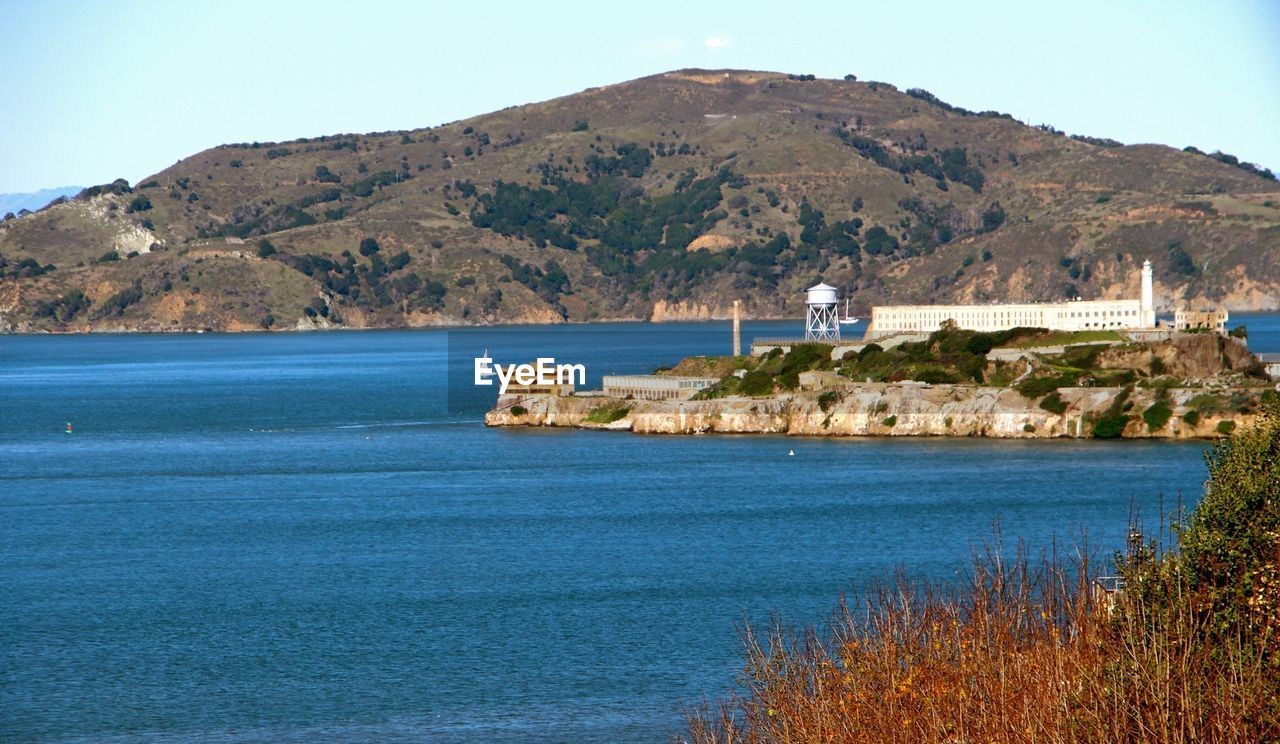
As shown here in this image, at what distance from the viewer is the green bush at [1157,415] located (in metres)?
87.3

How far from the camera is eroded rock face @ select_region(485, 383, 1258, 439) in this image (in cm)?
8888

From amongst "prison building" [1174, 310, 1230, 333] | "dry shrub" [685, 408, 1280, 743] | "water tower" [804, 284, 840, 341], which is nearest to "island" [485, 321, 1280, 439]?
"prison building" [1174, 310, 1230, 333]

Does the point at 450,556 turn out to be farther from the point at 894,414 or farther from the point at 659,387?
the point at 659,387

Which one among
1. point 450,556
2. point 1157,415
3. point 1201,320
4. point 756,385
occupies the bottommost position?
point 450,556

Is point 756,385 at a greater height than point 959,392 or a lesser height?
greater

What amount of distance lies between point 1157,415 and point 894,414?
14043 millimetres

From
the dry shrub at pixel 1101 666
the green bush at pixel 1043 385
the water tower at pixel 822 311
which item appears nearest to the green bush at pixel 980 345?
the green bush at pixel 1043 385

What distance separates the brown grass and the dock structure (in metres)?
75.2

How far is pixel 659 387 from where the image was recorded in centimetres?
A: 10306

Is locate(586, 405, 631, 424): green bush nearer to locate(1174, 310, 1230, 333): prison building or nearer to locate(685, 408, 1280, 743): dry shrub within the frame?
locate(1174, 310, 1230, 333): prison building

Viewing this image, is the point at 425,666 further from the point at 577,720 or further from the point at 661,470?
the point at 661,470

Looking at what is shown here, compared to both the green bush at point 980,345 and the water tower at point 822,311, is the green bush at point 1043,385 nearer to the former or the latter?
the green bush at point 980,345

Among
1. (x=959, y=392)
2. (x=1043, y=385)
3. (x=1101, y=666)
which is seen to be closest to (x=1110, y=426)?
(x=1043, y=385)

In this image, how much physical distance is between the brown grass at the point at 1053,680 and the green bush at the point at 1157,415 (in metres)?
63.5
